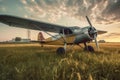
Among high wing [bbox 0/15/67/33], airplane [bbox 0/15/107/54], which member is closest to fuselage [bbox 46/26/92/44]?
airplane [bbox 0/15/107/54]

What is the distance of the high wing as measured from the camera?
965 centimetres

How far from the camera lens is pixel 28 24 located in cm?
1150

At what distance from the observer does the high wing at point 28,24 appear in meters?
9.65

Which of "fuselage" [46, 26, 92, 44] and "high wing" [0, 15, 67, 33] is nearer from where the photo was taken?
"high wing" [0, 15, 67, 33]

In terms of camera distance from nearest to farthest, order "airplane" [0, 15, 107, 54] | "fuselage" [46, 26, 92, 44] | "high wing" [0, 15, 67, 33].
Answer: "high wing" [0, 15, 67, 33] → "airplane" [0, 15, 107, 54] → "fuselage" [46, 26, 92, 44]

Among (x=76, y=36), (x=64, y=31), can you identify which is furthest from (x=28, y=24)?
(x=76, y=36)

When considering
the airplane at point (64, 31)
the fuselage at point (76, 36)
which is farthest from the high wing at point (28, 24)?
the fuselage at point (76, 36)

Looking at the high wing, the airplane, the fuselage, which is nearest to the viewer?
the high wing

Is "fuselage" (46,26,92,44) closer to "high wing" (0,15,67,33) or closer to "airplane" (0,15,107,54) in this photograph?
"airplane" (0,15,107,54)

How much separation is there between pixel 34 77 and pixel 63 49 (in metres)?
7.59

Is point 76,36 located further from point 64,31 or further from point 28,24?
point 28,24

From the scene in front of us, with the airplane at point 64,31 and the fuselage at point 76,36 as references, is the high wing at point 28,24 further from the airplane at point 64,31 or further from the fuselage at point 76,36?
the fuselage at point 76,36

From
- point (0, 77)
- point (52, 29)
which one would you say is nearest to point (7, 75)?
point (0, 77)

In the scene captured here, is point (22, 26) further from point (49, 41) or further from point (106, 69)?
point (106, 69)
